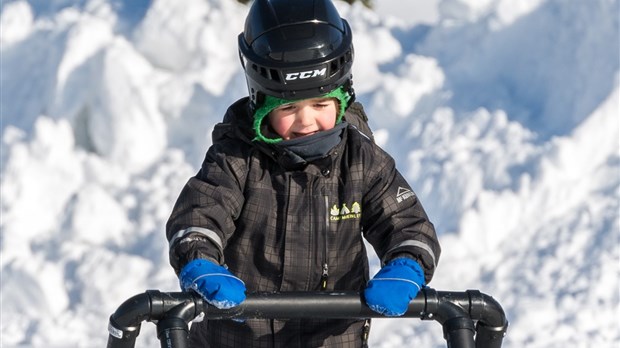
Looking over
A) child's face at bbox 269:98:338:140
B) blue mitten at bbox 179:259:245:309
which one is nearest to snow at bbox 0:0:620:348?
child's face at bbox 269:98:338:140

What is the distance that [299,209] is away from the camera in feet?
12.6

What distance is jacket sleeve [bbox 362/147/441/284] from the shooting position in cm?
373

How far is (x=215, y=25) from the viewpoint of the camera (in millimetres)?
8352

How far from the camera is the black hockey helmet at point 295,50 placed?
3.62 meters

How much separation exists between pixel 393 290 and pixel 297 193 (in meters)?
0.52

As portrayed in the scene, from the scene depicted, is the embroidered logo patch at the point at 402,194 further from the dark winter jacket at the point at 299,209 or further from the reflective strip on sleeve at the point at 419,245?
the reflective strip on sleeve at the point at 419,245

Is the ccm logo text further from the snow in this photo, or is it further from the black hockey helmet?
the snow

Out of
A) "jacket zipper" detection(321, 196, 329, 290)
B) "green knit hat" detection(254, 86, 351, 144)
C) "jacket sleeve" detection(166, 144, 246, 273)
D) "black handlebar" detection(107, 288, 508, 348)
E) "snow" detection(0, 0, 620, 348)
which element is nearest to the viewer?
"black handlebar" detection(107, 288, 508, 348)

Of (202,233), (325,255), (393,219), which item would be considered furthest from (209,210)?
(393,219)

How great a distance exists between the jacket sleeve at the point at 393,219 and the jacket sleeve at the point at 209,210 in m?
0.40

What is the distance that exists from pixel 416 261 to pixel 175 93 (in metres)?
4.56

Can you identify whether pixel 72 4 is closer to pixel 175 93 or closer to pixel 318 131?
pixel 175 93

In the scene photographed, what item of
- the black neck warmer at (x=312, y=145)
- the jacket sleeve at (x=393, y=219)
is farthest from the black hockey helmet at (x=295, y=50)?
the jacket sleeve at (x=393, y=219)

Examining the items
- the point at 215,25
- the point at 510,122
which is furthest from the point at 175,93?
the point at 510,122
